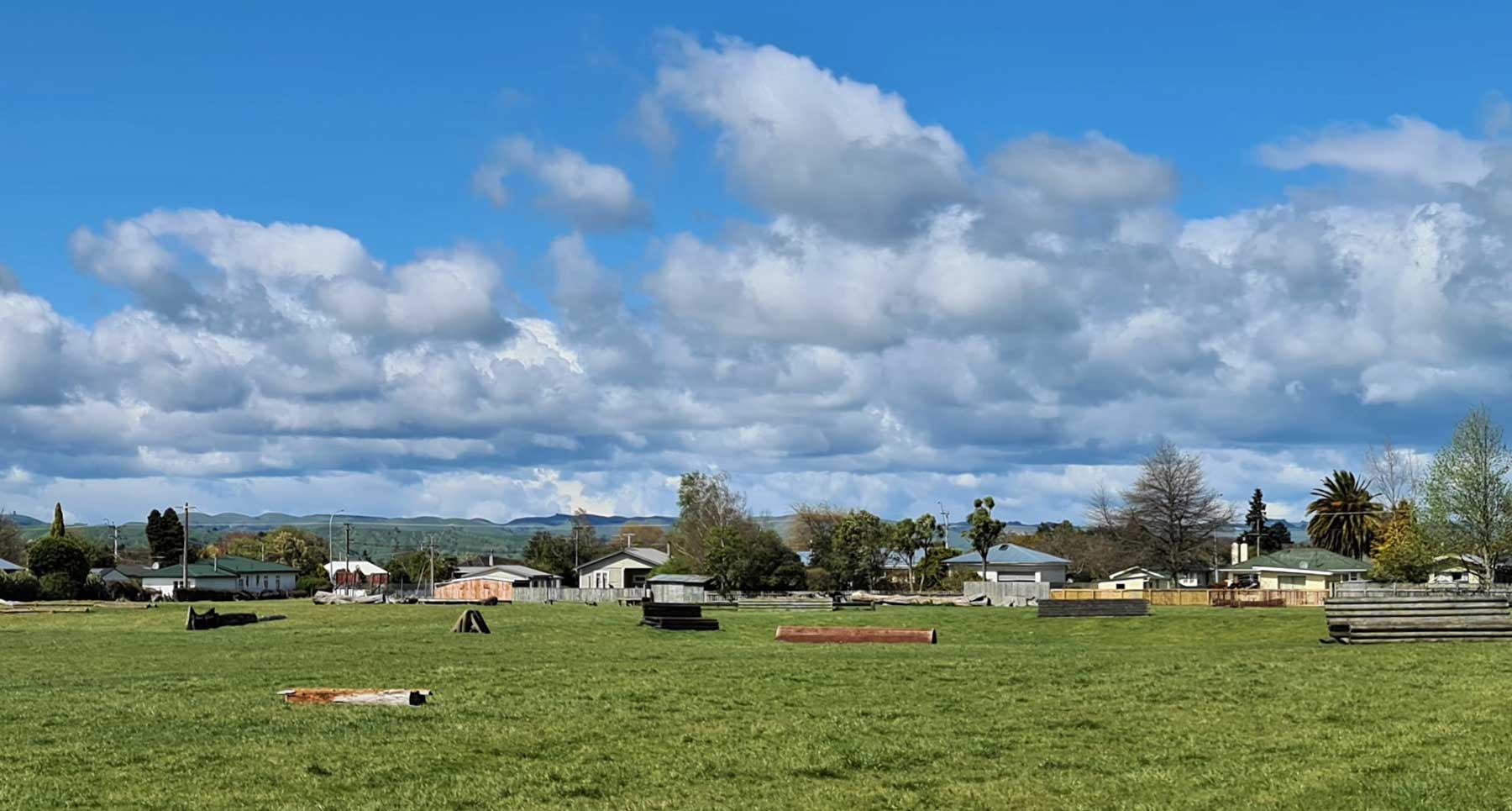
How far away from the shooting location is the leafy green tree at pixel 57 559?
13388 cm

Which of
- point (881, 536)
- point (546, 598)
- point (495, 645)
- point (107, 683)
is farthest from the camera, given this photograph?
point (881, 536)

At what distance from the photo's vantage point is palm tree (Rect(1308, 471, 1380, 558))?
144 m

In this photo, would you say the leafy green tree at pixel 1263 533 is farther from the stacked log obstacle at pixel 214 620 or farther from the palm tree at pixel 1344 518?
the stacked log obstacle at pixel 214 620

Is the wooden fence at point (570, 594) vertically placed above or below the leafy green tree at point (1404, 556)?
below

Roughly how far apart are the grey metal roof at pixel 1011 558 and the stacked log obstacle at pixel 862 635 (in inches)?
3951

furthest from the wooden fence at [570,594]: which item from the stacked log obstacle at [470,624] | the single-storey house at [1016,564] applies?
the stacked log obstacle at [470,624]

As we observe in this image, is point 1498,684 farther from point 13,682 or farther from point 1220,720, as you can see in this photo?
point 13,682

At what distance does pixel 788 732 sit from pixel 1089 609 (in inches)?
1648

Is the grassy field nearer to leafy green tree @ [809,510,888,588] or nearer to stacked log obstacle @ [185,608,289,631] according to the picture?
stacked log obstacle @ [185,608,289,631]

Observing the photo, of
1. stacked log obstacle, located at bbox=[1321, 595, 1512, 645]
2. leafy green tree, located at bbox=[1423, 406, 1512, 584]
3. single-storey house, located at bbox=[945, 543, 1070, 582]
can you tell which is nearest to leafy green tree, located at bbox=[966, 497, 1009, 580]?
single-storey house, located at bbox=[945, 543, 1070, 582]

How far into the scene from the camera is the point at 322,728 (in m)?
19.8

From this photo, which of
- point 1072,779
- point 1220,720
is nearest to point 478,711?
point 1072,779

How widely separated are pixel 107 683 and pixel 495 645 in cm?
1325

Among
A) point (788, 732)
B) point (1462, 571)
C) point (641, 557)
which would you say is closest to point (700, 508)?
point (641, 557)
